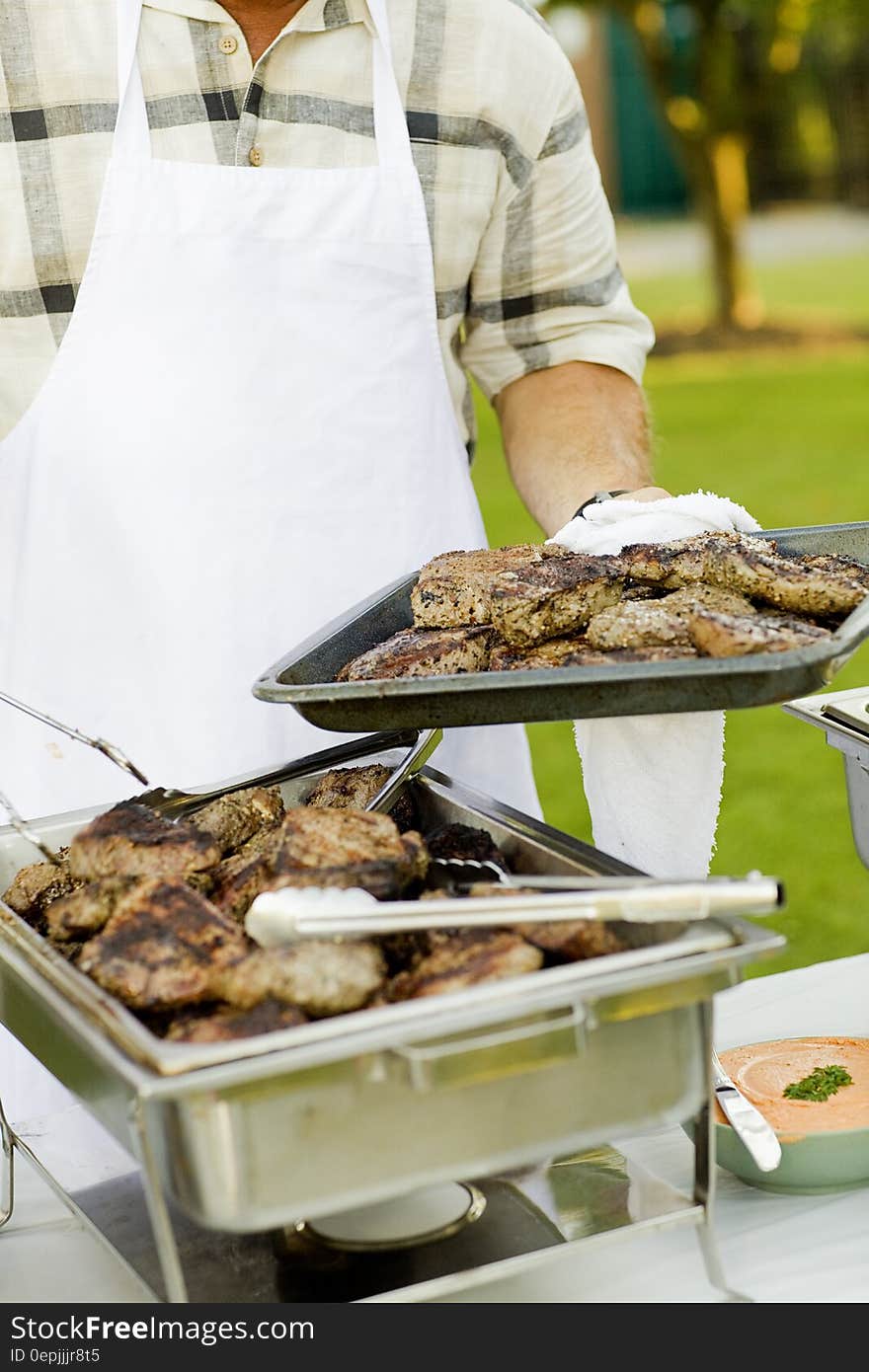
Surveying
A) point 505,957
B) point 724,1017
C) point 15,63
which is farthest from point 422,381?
point 505,957

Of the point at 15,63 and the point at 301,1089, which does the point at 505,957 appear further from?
the point at 15,63

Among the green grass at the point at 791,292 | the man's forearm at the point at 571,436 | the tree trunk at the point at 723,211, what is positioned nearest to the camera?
the man's forearm at the point at 571,436

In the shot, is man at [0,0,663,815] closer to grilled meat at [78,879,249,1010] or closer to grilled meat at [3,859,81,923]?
grilled meat at [3,859,81,923]

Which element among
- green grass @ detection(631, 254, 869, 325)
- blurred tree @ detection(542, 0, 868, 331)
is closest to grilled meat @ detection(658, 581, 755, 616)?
blurred tree @ detection(542, 0, 868, 331)

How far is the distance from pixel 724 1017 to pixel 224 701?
0.78 m

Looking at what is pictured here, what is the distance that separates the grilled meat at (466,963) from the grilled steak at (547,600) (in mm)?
416

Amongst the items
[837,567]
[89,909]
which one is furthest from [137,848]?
[837,567]

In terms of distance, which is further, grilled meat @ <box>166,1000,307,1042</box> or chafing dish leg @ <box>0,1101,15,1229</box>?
chafing dish leg @ <box>0,1101,15,1229</box>

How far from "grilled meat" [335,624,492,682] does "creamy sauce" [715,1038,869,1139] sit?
1.65 ft

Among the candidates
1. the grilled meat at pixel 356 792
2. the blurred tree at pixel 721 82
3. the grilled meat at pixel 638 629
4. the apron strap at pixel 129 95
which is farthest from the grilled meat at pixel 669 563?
the blurred tree at pixel 721 82

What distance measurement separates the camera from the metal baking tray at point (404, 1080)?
3.67 feet

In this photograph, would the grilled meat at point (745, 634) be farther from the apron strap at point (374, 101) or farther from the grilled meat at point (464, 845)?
the apron strap at point (374, 101)

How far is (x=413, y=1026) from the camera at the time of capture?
112 cm

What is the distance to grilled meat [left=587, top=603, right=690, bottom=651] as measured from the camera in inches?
59.9
